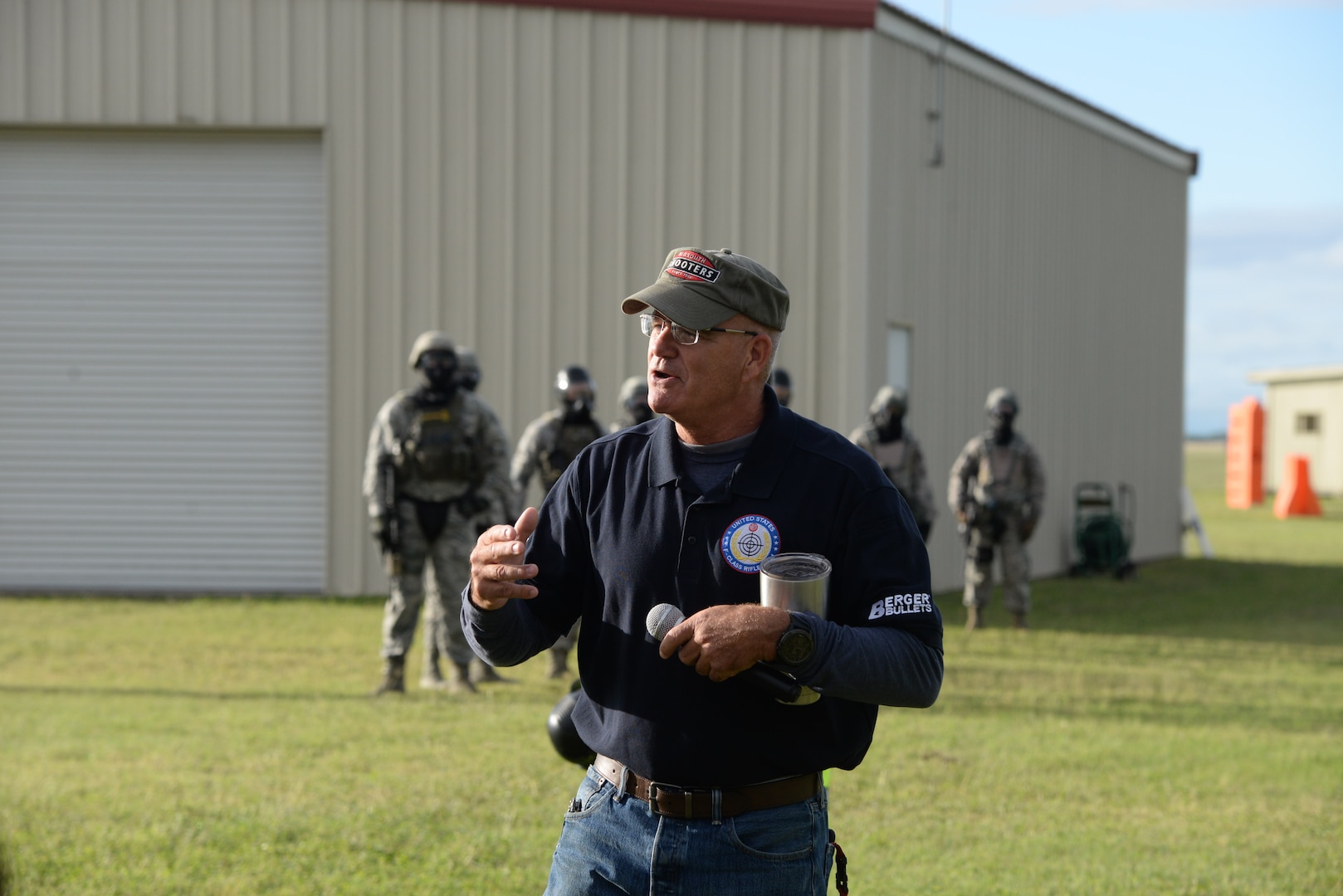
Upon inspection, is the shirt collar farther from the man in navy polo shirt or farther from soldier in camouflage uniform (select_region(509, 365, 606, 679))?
soldier in camouflage uniform (select_region(509, 365, 606, 679))

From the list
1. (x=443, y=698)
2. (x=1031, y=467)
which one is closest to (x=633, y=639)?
(x=443, y=698)

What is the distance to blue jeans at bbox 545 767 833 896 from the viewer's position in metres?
2.89

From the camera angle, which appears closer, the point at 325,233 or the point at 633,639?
the point at 633,639

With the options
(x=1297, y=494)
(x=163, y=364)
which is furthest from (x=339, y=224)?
(x=1297, y=494)

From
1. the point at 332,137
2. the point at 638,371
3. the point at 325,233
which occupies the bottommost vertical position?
the point at 638,371

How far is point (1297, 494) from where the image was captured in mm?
38656

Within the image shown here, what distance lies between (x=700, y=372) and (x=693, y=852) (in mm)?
993

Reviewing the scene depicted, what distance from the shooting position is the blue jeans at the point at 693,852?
2887 millimetres

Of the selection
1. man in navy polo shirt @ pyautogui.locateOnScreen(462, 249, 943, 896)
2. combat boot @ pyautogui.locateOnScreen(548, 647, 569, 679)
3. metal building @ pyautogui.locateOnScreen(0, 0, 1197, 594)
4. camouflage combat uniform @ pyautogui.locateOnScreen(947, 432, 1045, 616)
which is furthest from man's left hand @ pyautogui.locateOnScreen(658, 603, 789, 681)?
metal building @ pyautogui.locateOnScreen(0, 0, 1197, 594)

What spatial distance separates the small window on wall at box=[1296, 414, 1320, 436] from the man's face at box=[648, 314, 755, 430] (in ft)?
170

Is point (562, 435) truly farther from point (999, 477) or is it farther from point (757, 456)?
point (757, 456)

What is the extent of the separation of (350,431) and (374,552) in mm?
1458

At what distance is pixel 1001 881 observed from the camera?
19.9 ft

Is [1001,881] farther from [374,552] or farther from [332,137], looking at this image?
[332,137]
